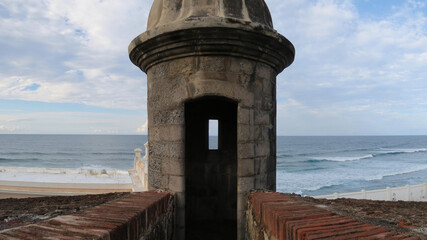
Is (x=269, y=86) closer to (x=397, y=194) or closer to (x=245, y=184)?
(x=245, y=184)

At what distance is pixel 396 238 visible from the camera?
1411mm

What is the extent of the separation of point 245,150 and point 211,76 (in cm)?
89

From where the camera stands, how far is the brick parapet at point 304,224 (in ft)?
4.82

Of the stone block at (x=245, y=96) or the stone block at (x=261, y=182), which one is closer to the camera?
the stone block at (x=245, y=96)

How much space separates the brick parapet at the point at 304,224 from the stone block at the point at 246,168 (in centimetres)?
67

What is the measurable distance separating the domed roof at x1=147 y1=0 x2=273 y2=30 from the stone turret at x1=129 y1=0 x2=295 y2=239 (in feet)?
0.04

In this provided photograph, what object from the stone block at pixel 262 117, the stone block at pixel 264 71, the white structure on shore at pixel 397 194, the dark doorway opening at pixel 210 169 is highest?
the stone block at pixel 264 71

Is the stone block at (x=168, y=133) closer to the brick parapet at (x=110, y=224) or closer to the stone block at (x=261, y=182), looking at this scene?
the brick parapet at (x=110, y=224)

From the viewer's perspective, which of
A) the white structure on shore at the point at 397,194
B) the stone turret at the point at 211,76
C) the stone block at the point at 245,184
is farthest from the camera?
the white structure on shore at the point at 397,194

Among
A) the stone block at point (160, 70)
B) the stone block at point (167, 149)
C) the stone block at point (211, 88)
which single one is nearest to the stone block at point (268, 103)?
the stone block at point (211, 88)

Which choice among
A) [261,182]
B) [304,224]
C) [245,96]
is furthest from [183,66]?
[304,224]

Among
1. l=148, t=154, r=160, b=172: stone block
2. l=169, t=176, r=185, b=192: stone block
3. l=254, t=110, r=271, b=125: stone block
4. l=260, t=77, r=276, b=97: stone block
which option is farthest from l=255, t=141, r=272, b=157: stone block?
l=148, t=154, r=160, b=172: stone block

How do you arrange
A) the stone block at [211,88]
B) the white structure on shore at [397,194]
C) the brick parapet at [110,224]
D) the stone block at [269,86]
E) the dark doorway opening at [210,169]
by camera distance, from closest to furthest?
the brick parapet at [110,224] < the stone block at [211,88] < the stone block at [269,86] < the dark doorway opening at [210,169] < the white structure on shore at [397,194]

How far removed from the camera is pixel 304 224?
1.63 m
